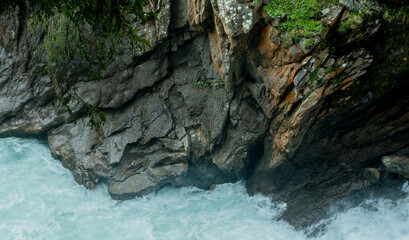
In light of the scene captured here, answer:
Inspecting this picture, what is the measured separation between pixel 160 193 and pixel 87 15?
7.98m

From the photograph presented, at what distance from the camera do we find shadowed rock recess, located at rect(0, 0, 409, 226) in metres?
7.14

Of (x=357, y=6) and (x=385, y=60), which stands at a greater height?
(x=357, y=6)

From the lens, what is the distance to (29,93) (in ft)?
38.2

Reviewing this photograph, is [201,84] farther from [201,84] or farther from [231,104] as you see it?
[231,104]

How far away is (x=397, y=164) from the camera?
812 cm

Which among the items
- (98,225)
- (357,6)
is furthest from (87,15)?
(98,225)

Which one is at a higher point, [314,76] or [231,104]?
[314,76]

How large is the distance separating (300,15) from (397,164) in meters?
5.18

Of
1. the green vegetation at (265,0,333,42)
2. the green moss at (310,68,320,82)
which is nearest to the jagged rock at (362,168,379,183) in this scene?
the green moss at (310,68,320,82)

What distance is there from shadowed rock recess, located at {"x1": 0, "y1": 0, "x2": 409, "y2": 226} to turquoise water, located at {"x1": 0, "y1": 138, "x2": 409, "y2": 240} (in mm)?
496

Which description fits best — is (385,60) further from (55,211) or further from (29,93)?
(29,93)

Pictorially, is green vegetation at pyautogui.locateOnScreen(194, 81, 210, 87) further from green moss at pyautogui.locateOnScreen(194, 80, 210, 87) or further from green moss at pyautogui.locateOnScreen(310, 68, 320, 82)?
green moss at pyautogui.locateOnScreen(310, 68, 320, 82)

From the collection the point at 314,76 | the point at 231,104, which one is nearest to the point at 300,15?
the point at 314,76

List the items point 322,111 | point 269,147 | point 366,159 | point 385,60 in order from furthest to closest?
point 269,147 → point 366,159 → point 322,111 → point 385,60
